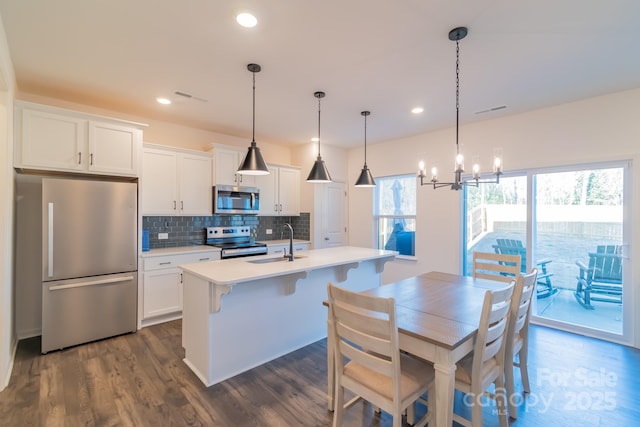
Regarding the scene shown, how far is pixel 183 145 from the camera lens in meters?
Answer: 4.42

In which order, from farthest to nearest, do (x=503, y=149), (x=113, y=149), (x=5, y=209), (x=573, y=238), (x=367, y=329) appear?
(x=503, y=149)
(x=573, y=238)
(x=113, y=149)
(x=5, y=209)
(x=367, y=329)

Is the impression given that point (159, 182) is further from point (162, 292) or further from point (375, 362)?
point (375, 362)

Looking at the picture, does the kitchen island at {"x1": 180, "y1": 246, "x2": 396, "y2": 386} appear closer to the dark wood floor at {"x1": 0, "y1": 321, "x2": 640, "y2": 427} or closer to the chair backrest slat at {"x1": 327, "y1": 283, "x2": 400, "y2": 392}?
the dark wood floor at {"x1": 0, "y1": 321, "x2": 640, "y2": 427}

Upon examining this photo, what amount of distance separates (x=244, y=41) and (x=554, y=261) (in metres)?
4.33

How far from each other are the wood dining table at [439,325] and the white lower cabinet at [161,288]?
258 centimetres

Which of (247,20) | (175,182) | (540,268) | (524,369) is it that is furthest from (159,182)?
(540,268)

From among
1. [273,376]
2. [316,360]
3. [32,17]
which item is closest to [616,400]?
[316,360]

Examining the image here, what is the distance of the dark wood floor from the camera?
2010 mm

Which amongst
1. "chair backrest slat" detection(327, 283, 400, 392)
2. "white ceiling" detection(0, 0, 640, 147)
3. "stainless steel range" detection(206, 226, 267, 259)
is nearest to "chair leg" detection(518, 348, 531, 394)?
"chair backrest slat" detection(327, 283, 400, 392)

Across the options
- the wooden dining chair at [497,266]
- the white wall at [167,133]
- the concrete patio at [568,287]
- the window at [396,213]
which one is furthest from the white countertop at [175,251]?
the concrete patio at [568,287]

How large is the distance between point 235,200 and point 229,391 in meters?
2.89

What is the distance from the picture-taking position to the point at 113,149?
11.0ft

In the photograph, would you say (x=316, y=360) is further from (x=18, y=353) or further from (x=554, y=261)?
(x=554, y=261)

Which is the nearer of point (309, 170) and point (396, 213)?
point (396, 213)
